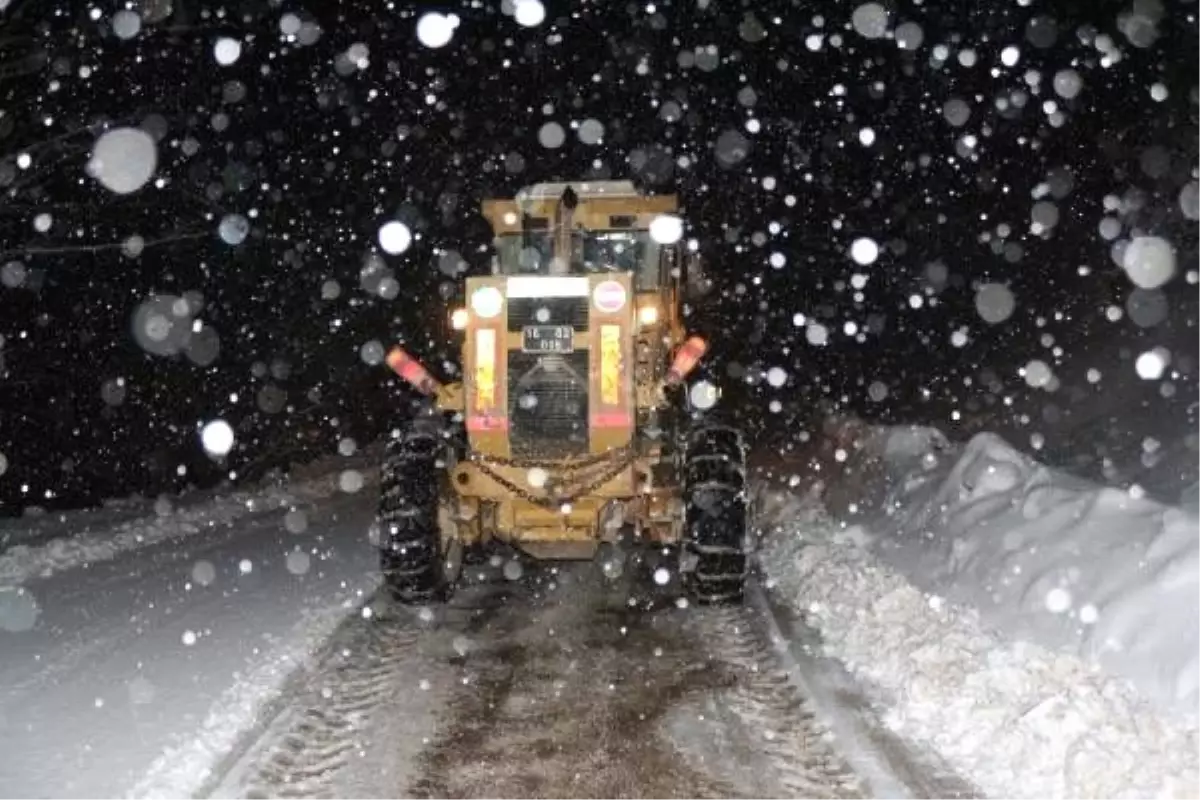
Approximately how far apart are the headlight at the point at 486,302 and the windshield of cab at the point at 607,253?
933 mm

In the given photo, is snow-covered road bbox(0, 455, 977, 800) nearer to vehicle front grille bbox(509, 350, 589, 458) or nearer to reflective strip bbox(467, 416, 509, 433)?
vehicle front grille bbox(509, 350, 589, 458)

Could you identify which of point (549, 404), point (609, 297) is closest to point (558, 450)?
point (549, 404)

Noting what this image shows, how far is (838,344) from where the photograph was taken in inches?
1454

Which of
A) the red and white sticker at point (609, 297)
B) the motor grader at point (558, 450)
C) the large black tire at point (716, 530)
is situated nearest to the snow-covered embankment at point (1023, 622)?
the large black tire at point (716, 530)

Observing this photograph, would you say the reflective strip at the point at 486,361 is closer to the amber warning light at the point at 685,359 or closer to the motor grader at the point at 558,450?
the motor grader at the point at 558,450

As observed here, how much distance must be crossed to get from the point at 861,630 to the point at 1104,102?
15792 millimetres

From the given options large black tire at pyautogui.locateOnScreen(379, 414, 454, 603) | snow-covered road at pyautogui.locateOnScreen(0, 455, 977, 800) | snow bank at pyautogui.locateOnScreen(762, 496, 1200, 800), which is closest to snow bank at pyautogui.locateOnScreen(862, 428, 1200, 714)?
snow bank at pyautogui.locateOnScreen(762, 496, 1200, 800)

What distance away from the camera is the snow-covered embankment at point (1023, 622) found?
5.94m

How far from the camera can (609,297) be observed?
32.5 feet

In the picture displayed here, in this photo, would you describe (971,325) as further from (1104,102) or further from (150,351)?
(150,351)

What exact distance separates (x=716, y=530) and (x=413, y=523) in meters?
2.32

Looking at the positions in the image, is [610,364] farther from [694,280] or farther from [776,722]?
[776,722]

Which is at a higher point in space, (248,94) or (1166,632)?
(248,94)

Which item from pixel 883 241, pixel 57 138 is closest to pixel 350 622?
pixel 57 138
